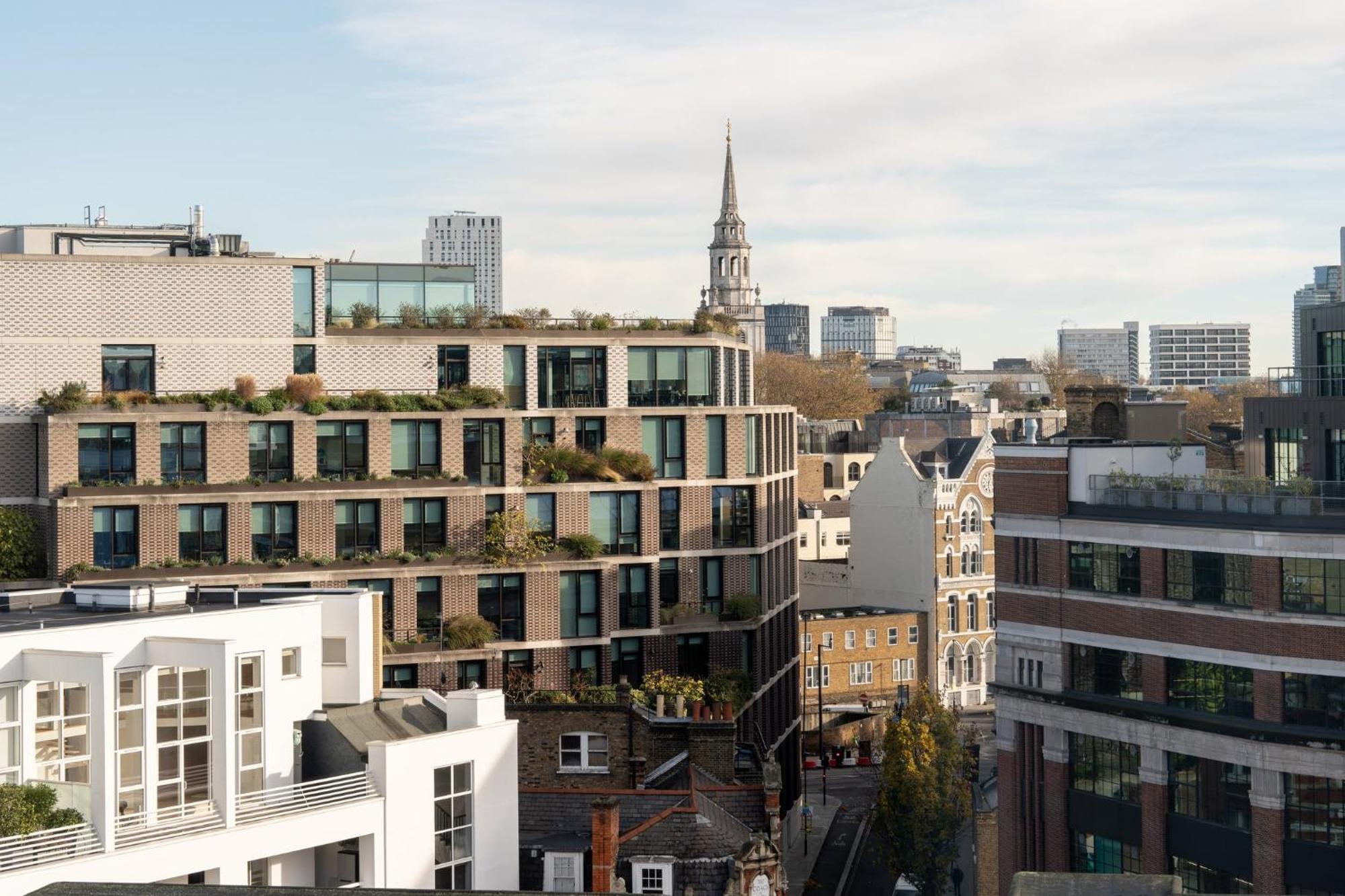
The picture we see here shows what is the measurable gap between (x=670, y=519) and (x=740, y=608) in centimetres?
470

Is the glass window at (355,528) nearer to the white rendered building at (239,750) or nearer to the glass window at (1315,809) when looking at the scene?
the white rendered building at (239,750)

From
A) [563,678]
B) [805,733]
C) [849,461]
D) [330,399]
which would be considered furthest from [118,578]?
[849,461]

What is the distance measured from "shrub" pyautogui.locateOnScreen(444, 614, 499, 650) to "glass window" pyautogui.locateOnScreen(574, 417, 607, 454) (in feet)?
32.6

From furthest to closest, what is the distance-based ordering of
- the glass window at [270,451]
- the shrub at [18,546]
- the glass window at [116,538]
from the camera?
1. the glass window at [270,451]
2. the glass window at [116,538]
3. the shrub at [18,546]

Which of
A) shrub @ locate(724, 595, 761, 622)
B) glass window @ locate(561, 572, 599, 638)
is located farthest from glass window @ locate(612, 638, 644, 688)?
shrub @ locate(724, 595, 761, 622)

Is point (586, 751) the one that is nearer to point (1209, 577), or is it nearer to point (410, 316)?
point (1209, 577)

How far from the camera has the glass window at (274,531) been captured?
214 feet

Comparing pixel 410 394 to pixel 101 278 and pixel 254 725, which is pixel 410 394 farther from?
pixel 254 725

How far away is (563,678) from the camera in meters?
70.1

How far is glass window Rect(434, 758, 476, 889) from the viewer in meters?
42.3

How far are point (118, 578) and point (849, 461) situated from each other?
94.3 metres

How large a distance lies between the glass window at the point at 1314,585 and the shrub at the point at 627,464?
90.7 ft

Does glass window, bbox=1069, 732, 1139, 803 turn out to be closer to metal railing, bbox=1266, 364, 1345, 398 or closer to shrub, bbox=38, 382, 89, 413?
metal railing, bbox=1266, 364, 1345, 398

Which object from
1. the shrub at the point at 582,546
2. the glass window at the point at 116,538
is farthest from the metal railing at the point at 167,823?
the shrub at the point at 582,546
